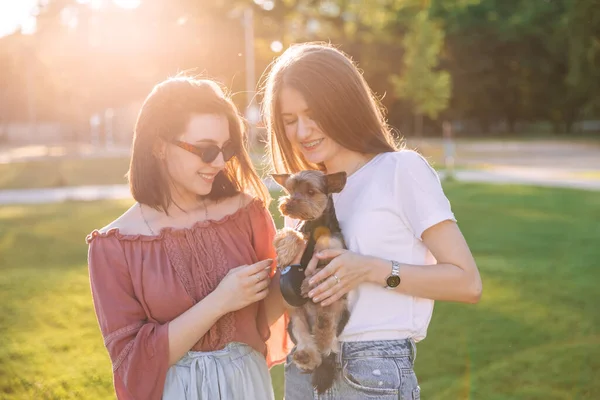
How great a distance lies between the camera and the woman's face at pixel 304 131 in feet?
9.80

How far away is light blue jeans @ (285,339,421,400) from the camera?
2715 millimetres

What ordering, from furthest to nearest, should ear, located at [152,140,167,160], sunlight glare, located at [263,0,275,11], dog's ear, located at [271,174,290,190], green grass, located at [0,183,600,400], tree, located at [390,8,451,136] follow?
1. sunlight glare, located at [263,0,275,11]
2. tree, located at [390,8,451,136]
3. green grass, located at [0,183,600,400]
4. dog's ear, located at [271,174,290,190]
5. ear, located at [152,140,167,160]

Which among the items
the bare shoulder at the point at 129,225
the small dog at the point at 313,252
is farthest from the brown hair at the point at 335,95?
the bare shoulder at the point at 129,225

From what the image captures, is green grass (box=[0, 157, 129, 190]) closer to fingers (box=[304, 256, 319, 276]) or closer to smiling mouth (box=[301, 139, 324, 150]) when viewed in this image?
smiling mouth (box=[301, 139, 324, 150])

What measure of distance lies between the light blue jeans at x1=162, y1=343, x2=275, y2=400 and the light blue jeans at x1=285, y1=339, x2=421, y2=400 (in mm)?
332

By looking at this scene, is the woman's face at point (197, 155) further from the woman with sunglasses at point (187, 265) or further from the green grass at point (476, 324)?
the green grass at point (476, 324)

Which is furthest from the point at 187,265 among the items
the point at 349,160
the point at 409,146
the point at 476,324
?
the point at 409,146

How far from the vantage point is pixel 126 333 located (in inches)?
108

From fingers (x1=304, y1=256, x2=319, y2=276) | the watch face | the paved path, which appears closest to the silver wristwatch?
the watch face

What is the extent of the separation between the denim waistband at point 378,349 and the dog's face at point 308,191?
1.95 ft

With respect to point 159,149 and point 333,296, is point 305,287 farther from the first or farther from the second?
point 159,149

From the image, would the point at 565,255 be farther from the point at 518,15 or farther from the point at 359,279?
the point at 518,15

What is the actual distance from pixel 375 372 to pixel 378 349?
0.30 feet

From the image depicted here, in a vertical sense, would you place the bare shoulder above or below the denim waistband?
above
